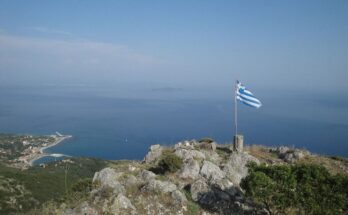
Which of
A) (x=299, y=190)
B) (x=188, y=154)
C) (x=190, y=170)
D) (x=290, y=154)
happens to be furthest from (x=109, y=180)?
(x=290, y=154)

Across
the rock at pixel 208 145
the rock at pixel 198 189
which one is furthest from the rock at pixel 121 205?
the rock at pixel 208 145

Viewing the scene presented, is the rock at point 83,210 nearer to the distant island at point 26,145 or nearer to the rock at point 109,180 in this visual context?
the rock at point 109,180

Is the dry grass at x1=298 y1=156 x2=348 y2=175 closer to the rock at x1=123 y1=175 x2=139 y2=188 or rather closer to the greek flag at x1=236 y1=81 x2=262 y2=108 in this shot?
the greek flag at x1=236 y1=81 x2=262 y2=108

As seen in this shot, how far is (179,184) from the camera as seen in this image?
523 inches

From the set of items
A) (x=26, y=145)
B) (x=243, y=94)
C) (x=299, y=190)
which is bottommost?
(x=26, y=145)

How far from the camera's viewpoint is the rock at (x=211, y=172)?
1394 centimetres

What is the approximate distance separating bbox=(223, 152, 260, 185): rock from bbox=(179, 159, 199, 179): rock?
4.53 ft

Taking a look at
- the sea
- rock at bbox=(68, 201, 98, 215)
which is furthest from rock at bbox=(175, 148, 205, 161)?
the sea

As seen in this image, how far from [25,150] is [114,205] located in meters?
120

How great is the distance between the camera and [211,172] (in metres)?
14.2

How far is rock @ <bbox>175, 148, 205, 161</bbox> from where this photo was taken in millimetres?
15688

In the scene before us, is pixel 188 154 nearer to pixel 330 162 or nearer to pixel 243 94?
pixel 243 94

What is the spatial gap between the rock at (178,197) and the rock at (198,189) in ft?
1.62

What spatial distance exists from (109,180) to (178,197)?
10.0 ft
